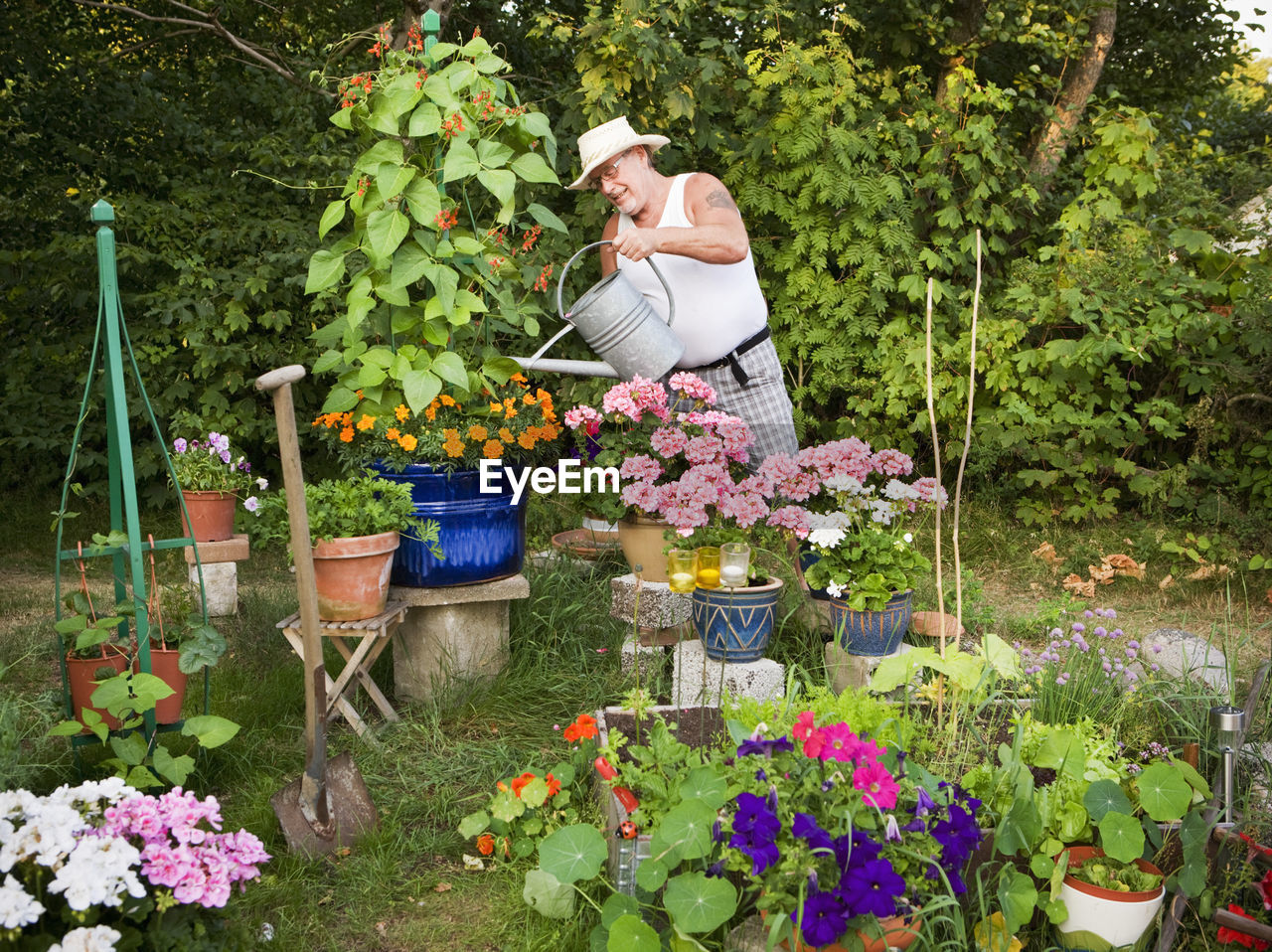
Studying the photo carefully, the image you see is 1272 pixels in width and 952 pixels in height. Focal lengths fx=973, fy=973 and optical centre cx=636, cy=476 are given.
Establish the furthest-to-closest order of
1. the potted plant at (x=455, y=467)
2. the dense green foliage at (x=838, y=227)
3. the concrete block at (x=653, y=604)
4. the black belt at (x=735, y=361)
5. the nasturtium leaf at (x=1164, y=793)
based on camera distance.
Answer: the dense green foliage at (x=838, y=227), the black belt at (x=735, y=361), the concrete block at (x=653, y=604), the potted plant at (x=455, y=467), the nasturtium leaf at (x=1164, y=793)

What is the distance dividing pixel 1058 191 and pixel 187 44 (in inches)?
220

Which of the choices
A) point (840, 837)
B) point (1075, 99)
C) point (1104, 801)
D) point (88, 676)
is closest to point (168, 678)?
point (88, 676)

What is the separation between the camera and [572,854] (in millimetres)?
1704

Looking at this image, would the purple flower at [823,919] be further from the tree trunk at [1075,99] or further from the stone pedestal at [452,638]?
the tree trunk at [1075,99]

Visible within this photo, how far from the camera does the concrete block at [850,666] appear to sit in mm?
2586

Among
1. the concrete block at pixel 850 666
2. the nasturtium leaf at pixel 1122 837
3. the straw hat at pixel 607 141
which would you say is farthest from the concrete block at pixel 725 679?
the straw hat at pixel 607 141

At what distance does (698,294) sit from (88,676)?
2014 millimetres

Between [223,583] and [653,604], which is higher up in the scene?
[653,604]

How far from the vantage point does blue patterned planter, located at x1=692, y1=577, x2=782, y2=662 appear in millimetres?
2473

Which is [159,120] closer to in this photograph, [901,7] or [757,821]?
[901,7]

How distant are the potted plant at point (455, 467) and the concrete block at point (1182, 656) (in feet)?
5.93

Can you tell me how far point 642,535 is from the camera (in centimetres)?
290

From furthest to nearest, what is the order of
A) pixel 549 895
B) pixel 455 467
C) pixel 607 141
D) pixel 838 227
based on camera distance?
1. pixel 838 227
2. pixel 607 141
3. pixel 455 467
4. pixel 549 895

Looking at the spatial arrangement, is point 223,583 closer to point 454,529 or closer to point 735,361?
point 454,529
